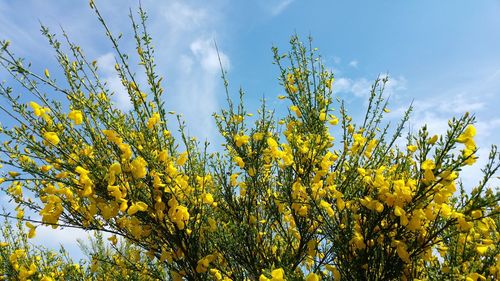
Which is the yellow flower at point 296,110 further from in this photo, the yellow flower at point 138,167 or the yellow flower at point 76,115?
the yellow flower at point 76,115

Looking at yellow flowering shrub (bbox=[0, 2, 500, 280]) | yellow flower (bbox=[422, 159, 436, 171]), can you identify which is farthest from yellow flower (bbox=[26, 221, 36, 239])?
yellow flower (bbox=[422, 159, 436, 171])

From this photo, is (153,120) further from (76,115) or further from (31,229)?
(31,229)

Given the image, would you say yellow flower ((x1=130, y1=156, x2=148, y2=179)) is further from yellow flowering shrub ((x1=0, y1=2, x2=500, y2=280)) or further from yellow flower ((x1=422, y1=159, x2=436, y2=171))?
yellow flower ((x1=422, y1=159, x2=436, y2=171))

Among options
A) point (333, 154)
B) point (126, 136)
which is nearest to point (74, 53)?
point (126, 136)

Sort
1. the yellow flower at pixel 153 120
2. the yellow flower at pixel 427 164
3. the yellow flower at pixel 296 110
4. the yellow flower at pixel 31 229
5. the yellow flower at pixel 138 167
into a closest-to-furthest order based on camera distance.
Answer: the yellow flower at pixel 427 164 < the yellow flower at pixel 138 167 < the yellow flower at pixel 153 120 < the yellow flower at pixel 31 229 < the yellow flower at pixel 296 110

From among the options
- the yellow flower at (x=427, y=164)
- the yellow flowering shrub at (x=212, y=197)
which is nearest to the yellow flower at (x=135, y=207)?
the yellow flowering shrub at (x=212, y=197)

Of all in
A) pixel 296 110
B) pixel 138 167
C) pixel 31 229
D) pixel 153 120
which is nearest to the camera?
pixel 138 167

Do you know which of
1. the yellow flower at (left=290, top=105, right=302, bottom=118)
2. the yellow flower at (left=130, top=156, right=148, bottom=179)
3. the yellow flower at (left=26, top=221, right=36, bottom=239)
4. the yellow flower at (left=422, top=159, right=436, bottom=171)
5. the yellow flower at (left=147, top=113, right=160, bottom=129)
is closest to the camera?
the yellow flower at (left=422, top=159, right=436, bottom=171)

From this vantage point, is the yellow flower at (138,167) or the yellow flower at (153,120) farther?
the yellow flower at (153,120)

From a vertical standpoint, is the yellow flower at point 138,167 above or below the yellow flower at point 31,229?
A: above

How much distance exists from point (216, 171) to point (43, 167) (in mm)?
1514

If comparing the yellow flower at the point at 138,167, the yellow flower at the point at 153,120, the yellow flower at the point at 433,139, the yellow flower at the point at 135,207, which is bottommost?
the yellow flower at the point at 135,207

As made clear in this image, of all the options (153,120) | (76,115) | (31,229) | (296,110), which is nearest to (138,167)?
(153,120)

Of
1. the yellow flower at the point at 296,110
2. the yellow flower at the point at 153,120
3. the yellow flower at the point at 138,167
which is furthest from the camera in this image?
the yellow flower at the point at 296,110
